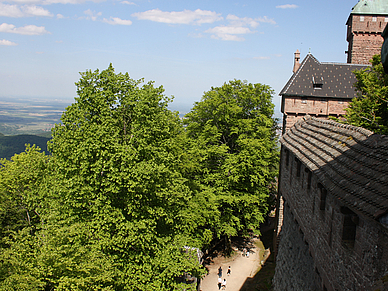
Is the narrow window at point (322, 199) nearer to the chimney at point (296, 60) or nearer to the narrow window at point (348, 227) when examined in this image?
the narrow window at point (348, 227)

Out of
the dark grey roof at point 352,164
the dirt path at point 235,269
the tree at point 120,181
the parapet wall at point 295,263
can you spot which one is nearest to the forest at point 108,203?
the tree at point 120,181

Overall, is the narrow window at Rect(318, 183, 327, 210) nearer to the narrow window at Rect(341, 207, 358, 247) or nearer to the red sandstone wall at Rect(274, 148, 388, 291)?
the red sandstone wall at Rect(274, 148, 388, 291)

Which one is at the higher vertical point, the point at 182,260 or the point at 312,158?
the point at 312,158

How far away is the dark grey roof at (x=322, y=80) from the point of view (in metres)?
24.2

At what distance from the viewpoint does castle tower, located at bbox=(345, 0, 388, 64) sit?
95.0ft

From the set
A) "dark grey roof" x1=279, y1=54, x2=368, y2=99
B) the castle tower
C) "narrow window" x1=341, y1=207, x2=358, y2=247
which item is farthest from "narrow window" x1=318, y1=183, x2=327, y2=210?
the castle tower

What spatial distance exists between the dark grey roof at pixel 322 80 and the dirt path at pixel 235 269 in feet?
43.1

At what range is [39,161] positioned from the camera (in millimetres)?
19297

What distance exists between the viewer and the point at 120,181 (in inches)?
512

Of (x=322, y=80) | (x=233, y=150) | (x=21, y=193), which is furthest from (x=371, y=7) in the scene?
(x=21, y=193)

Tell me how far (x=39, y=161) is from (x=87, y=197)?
798 cm

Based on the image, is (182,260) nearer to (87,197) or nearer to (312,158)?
(87,197)

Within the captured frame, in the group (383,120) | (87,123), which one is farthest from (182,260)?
(383,120)

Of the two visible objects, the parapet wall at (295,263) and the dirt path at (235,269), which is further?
the dirt path at (235,269)
